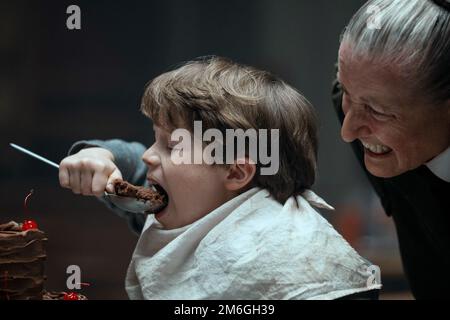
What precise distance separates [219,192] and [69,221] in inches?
8.9

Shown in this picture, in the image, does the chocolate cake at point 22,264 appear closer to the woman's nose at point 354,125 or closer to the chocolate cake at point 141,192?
the chocolate cake at point 141,192

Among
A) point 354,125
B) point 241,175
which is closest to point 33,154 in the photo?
point 241,175

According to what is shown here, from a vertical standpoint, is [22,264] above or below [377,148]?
below

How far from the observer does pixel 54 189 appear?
3.86 ft

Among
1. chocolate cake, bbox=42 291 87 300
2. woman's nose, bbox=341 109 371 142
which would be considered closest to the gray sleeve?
chocolate cake, bbox=42 291 87 300

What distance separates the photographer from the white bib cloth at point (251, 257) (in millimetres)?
1097

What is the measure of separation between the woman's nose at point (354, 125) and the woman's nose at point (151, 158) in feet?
0.87

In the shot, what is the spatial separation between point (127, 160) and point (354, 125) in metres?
0.33

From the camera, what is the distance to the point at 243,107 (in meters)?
1.13

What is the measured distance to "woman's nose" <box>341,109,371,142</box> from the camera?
1156 mm

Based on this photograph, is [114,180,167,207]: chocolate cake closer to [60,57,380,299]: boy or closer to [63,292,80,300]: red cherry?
[60,57,380,299]: boy

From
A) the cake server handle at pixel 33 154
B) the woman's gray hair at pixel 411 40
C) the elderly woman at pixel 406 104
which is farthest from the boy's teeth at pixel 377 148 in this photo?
the cake server handle at pixel 33 154

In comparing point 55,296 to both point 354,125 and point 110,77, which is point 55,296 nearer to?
point 110,77

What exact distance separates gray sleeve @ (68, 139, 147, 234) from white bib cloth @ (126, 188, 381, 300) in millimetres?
34
